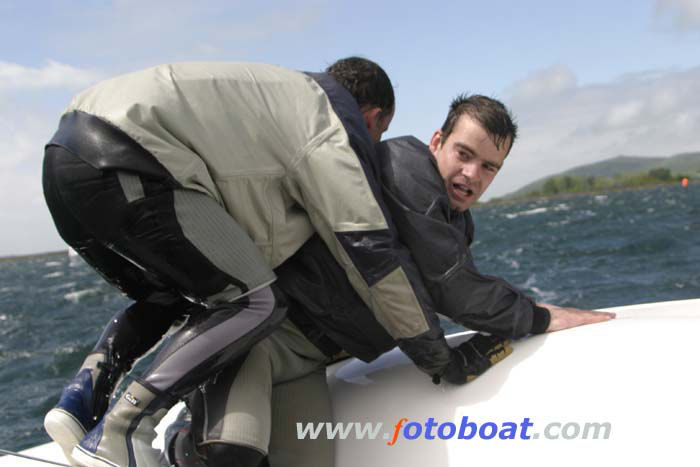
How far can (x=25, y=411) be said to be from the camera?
4.99 m

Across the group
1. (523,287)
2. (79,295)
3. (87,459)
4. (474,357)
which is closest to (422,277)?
(474,357)

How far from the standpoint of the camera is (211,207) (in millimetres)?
1678

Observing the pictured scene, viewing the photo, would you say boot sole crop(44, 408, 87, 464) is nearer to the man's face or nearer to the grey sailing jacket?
the grey sailing jacket

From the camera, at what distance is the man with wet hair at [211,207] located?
5.34 feet

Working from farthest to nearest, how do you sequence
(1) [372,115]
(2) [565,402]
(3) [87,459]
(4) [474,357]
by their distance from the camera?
(1) [372,115]
(4) [474,357]
(2) [565,402]
(3) [87,459]

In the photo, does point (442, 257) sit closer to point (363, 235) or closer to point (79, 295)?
point (363, 235)

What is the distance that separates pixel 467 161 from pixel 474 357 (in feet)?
2.14

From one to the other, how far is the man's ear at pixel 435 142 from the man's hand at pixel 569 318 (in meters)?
0.69

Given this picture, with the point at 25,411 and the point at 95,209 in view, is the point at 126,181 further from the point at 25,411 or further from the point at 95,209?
the point at 25,411

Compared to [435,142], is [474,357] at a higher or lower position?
lower

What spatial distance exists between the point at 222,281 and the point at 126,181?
0.35 metres

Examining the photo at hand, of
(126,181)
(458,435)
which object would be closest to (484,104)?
(458,435)

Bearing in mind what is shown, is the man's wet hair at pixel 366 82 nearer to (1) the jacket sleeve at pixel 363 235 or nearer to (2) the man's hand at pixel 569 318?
(1) the jacket sleeve at pixel 363 235

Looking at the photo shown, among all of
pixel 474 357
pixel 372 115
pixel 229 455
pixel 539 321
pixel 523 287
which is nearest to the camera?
pixel 229 455
